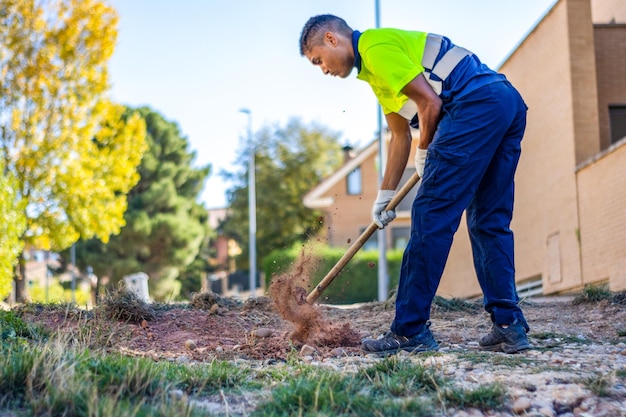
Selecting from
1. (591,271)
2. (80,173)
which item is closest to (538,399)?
(591,271)

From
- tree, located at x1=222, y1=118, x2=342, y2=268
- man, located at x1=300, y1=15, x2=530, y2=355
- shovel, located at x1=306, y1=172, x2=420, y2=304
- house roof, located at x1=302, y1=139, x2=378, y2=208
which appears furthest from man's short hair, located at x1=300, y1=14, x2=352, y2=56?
tree, located at x1=222, y1=118, x2=342, y2=268

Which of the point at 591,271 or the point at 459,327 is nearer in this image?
the point at 459,327

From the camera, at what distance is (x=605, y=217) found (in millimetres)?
11258

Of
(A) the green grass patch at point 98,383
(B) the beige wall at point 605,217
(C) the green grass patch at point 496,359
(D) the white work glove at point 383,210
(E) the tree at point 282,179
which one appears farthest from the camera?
(E) the tree at point 282,179

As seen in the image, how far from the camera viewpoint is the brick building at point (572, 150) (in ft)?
37.1

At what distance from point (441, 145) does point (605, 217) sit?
24.4ft

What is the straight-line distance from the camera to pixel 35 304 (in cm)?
632

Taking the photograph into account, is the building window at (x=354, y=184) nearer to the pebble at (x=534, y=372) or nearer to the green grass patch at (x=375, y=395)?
the pebble at (x=534, y=372)

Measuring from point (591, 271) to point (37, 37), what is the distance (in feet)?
36.4

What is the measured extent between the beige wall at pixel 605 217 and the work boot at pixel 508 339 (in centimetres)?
584

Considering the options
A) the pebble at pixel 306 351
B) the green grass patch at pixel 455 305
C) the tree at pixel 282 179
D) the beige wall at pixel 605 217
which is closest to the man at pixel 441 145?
the pebble at pixel 306 351

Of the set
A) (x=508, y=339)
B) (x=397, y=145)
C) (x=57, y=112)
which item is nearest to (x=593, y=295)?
(x=508, y=339)

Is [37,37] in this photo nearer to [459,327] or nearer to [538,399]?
[459,327]

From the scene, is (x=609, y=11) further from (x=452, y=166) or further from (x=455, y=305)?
(x=452, y=166)
